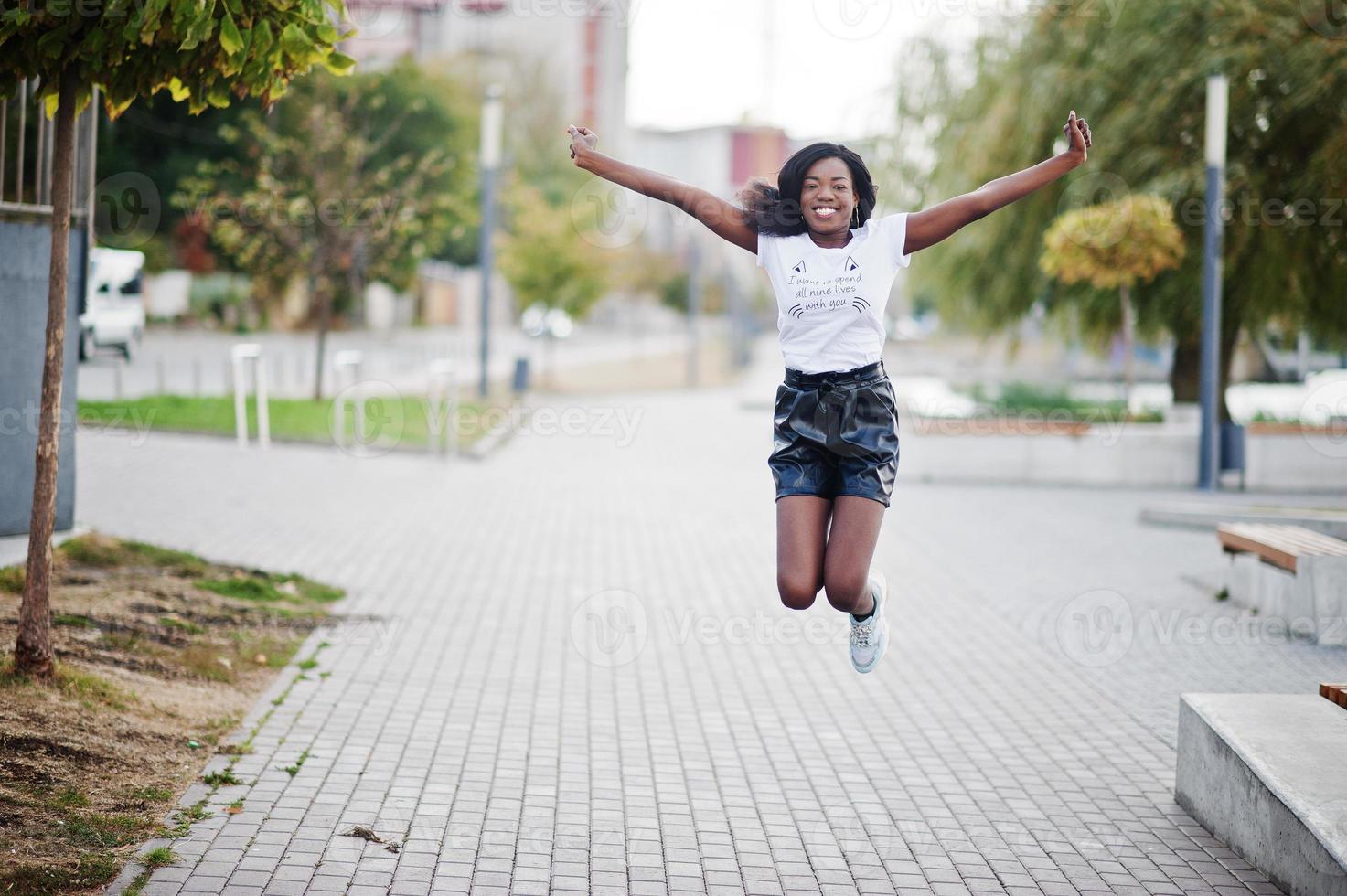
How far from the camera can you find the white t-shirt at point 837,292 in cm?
509

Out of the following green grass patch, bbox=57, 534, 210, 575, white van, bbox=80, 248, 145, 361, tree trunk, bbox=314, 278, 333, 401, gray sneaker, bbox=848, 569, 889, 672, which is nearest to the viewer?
gray sneaker, bbox=848, 569, 889, 672

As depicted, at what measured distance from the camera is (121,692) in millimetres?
6164

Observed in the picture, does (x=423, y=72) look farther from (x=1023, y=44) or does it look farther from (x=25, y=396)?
(x=25, y=396)

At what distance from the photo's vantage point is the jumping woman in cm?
509

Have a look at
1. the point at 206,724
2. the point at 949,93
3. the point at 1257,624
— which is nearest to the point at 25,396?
the point at 206,724

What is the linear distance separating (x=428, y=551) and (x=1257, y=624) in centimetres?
612

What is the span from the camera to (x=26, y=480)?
31.1ft

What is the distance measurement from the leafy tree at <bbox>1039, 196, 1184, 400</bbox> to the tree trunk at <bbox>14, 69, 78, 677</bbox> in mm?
13180
